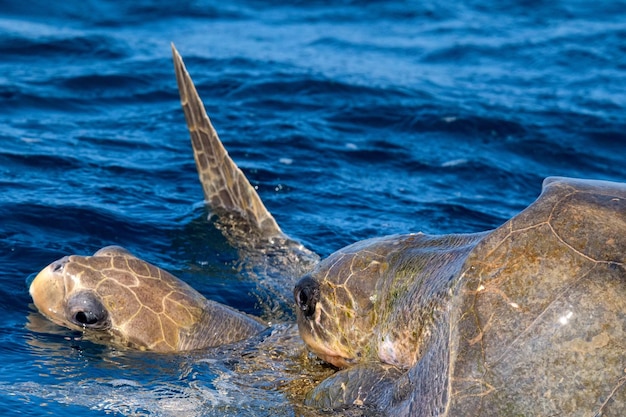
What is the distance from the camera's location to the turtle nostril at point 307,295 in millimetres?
4559

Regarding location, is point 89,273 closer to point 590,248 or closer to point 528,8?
point 590,248

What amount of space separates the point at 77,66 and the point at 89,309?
7.92 meters

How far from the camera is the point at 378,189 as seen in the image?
30.9 feet

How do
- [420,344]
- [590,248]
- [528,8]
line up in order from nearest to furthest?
[590,248] < [420,344] < [528,8]

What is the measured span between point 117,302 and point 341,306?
1.76 m

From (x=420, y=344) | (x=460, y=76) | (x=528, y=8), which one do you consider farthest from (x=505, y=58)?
(x=420, y=344)

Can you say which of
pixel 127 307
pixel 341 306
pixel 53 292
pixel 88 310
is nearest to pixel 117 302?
pixel 127 307

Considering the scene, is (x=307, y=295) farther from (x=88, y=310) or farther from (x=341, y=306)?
(x=88, y=310)

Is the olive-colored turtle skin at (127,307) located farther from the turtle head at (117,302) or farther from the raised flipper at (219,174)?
the raised flipper at (219,174)

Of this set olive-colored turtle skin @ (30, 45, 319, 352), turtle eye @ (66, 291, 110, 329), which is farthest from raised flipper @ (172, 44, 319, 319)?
turtle eye @ (66, 291, 110, 329)

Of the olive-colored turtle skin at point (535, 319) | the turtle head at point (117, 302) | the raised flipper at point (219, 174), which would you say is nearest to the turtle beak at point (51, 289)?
the turtle head at point (117, 302)

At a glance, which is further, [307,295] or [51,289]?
[51,289]

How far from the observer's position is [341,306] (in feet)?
14.6

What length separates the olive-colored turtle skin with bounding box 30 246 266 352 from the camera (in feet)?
18.4
